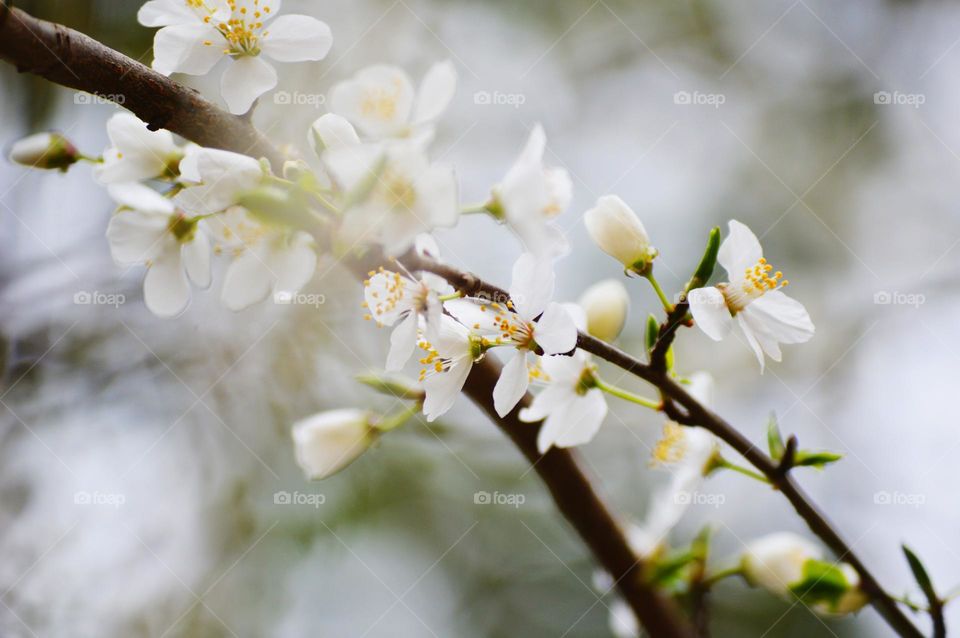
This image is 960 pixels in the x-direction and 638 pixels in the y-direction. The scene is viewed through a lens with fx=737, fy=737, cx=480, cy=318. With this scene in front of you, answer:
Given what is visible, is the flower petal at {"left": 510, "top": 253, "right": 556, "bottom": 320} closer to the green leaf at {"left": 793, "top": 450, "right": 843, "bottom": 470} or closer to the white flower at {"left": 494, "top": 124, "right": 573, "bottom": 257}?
the white flower at {"left": 494, "top": 124, "right": 573, "bottom": 257}

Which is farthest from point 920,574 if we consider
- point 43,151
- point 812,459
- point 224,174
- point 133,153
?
point 43,151

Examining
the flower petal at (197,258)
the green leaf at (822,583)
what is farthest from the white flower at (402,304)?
the green leaf at (822,583)

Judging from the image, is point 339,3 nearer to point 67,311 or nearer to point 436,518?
point 67,311

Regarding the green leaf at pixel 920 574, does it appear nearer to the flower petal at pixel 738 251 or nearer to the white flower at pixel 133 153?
the flower petal at pixel 738 251

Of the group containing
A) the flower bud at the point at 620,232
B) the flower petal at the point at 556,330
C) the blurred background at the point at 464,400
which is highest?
the flower bud at the point at 620,232

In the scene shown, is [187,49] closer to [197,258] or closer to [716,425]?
[197,258]

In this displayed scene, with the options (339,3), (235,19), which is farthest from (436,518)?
(235,19)

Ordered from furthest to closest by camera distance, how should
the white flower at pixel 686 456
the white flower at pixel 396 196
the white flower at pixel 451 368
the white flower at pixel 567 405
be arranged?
the white flower at pixel 686 456
the white flower at pixel 567 405
the white flower at pixel 451 368
the white flower at pixel 396 196
